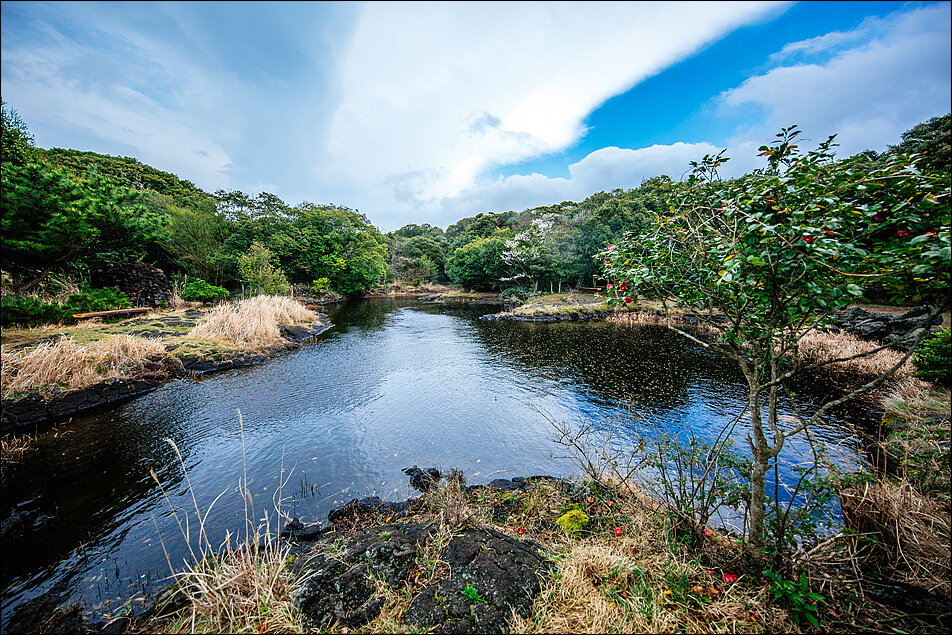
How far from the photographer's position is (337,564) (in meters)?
3.30

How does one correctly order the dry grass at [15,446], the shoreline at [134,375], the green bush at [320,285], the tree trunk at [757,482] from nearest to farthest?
the tree trunk at [757,482] < the dry grass at [15,446] < the shoreline at [134,375] < the green bush at [320,285]

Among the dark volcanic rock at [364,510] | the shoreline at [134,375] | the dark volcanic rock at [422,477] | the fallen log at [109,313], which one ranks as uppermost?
the fallen log at [109,313]

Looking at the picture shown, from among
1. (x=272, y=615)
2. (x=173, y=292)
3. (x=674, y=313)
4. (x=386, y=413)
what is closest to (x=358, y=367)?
(x=386, y=413)

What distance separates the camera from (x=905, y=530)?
9.83 feet

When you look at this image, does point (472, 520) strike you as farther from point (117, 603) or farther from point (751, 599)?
point (117, 603)

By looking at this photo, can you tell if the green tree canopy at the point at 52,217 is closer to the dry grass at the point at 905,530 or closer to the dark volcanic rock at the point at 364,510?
the dark volcanic rock at the point at 364,510

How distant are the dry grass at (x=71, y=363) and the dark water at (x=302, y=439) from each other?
1.27m

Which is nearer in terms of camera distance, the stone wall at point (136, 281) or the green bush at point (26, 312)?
the green bush at point (26, 312)

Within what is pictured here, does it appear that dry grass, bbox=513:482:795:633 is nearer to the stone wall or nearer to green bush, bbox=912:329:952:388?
green bush, bbox=912:329:952:388

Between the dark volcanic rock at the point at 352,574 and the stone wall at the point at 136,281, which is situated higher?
the stone wall at the point at 136,281

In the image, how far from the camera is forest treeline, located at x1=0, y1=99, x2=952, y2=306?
11.2 metres

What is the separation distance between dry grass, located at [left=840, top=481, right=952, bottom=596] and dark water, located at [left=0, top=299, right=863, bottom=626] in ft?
11.4

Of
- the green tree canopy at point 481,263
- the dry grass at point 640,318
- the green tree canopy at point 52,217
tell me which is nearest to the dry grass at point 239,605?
the green tree canopy at point 52,217

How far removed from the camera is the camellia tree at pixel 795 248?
6.92ft
